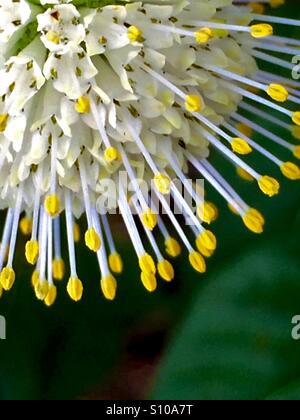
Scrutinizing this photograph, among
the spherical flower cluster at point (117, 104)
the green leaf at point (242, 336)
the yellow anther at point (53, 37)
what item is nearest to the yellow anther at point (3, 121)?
the spherical flower cluster at point (117, 104)

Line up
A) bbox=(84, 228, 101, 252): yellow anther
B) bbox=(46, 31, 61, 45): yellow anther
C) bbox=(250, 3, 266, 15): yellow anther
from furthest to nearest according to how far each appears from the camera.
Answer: bbox=(250, 3, 266, 15): yellow anther
bbox=(84, 228, 101, 252): yellow anther
bbox=(46, 31, 61, 45): yellow anther

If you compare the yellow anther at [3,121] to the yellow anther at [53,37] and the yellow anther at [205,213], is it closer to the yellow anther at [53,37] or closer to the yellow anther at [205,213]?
the yellow anther at [53,37]

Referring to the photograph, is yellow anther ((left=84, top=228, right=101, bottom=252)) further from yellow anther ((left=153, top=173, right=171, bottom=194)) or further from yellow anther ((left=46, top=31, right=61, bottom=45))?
yellow anther ((left=46, top=31, right=61, bottom=45))

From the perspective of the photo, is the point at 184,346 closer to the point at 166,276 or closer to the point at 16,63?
the point at 166,276

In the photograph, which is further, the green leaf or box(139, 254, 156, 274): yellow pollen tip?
the green leaf

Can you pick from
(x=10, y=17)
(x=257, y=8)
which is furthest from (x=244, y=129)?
(x=10, y=17)

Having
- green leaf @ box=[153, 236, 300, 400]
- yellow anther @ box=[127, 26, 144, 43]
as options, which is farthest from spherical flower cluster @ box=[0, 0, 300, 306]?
green leaf @ box=[153, 236, 300, 400]

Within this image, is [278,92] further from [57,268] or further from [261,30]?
[57,268]
